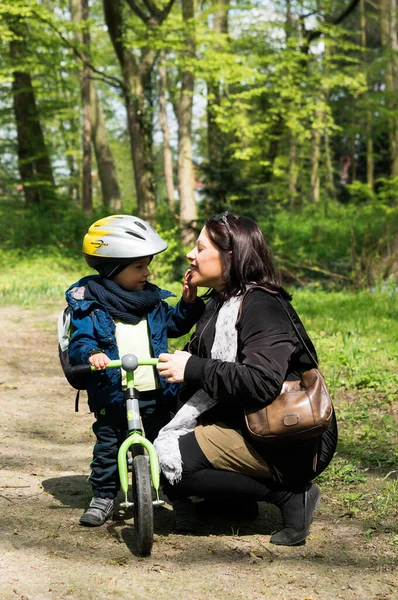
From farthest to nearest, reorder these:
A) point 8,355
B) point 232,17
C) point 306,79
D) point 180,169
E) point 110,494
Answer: point 232,17 < point 306,79 < point 180,169 < point 8,355 < point 110,494

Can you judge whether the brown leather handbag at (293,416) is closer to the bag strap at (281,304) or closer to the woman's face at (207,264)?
the bag strap at (281,304)

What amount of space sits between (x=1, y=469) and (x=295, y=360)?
2.08 m

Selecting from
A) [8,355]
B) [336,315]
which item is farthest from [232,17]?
[8,355]

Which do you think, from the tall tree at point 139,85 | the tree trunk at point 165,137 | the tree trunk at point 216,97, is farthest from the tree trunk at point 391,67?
the tree trunk at point 165,137

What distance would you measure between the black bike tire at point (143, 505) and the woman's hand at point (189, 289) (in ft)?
2.99

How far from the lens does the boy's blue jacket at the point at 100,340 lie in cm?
376

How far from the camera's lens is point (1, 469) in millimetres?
4727

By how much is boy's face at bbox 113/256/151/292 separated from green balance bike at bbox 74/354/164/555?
602mm

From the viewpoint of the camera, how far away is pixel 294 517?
3639mm

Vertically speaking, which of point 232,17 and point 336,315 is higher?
point 232,17

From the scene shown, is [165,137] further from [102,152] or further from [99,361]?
[99,361]

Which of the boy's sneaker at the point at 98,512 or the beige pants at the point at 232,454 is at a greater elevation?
the beige pants at the point at 232,454

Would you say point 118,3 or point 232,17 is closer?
point 118,3

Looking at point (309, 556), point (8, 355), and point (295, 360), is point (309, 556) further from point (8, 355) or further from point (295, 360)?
point (8, 355)
